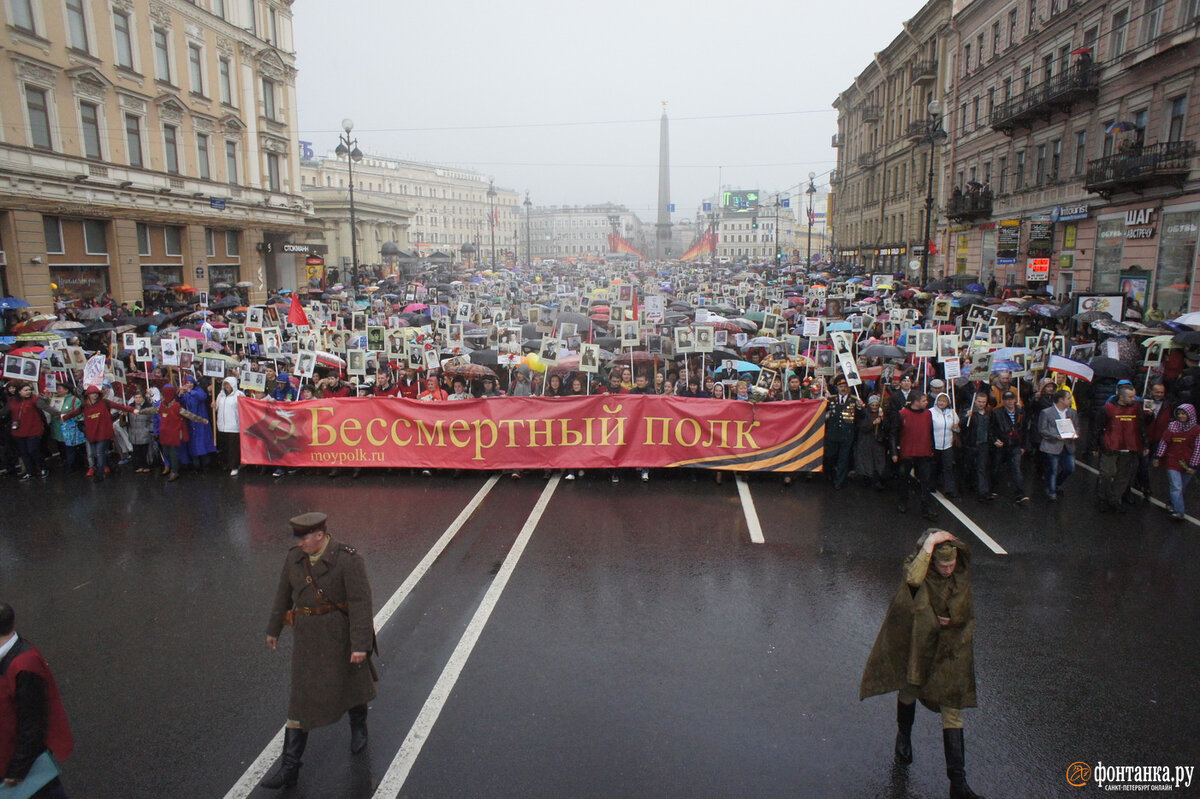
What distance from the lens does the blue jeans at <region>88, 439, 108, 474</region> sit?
446 inches

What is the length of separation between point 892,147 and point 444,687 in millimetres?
54194

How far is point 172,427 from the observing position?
1116 centimetres

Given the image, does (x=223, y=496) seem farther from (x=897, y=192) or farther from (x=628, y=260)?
(x=628, y=260)

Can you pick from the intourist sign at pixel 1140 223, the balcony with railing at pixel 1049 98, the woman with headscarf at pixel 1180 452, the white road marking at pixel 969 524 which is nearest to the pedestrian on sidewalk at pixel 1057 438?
the woman with headscarf at pixel 1180 452

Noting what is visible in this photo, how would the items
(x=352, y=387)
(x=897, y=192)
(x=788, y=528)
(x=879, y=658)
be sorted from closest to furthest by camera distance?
1. (x=879, y=658)
2. (x=788, y=528)
3. (x=352, y=387)
4. (x=897, y=192)

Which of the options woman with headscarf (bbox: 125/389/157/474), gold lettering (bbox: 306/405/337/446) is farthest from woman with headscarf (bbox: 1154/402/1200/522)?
woman with headscarf (bbox: 125/389/157/474)

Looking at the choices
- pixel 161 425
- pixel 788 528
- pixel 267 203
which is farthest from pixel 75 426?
pixel 267 203

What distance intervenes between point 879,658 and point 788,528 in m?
4.46

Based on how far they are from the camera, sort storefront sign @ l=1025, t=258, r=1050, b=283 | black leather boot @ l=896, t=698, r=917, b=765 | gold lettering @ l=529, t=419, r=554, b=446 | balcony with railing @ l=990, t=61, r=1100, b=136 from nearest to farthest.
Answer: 1. black leather boot @ l=896, t=698, r=917, b=765
2. gold lettering @ l=529, t=419, r=554, b=446
3. balcony with railing @ l=990, t=61, r=1100, b=136
4. storefront sign @ l=1025, t=258, r=1050, b=283

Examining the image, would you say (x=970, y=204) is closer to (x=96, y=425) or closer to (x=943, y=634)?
(x=943, y=634)

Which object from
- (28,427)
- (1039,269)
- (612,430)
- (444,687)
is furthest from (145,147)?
(1039,269)

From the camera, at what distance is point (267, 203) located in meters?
38.5

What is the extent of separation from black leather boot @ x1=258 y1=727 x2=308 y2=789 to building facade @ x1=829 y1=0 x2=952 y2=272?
37810 millimetres

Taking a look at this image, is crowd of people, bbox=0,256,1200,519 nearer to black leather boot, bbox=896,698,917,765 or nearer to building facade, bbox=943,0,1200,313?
black leather boot, bbox=896,698,917,765
